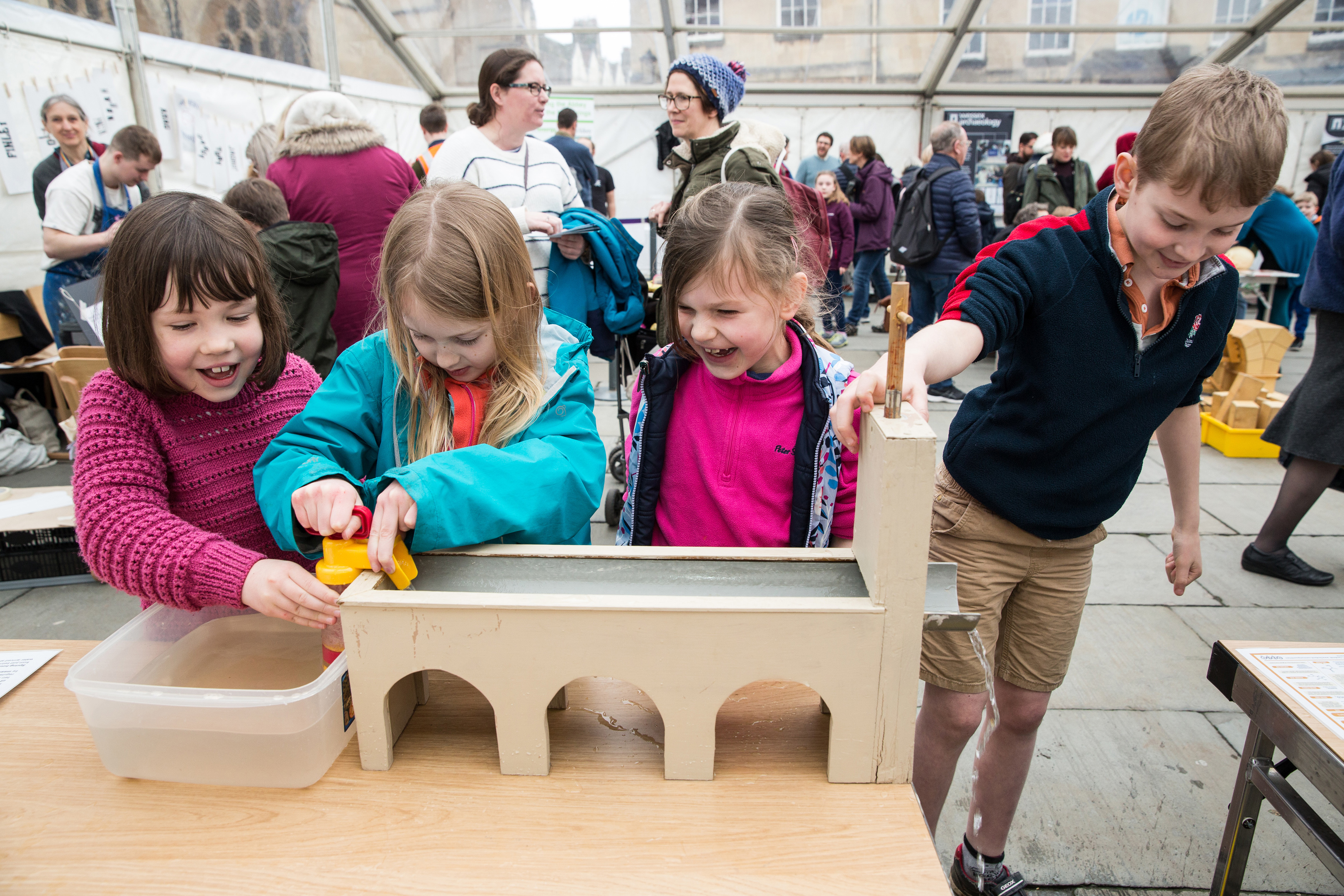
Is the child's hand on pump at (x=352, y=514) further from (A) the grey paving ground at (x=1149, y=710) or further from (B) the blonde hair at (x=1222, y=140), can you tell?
(A) the grey paving ground at (x=1149, y=710)

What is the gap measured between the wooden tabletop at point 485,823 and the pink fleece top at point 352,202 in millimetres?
2648

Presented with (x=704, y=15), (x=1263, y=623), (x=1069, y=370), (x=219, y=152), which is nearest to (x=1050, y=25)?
(x=704, y=15)

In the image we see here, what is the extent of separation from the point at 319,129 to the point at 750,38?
24.0 feet

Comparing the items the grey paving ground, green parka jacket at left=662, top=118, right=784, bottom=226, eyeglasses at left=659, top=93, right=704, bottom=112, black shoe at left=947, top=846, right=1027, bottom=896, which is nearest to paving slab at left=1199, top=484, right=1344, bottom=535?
the grey paving ground

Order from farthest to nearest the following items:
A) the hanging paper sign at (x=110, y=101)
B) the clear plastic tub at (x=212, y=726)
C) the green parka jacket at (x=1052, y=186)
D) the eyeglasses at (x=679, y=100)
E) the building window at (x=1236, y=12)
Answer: the building window at (x=1236, y=12) → the green parka jacket at (x=1052, y=186) → the hanging paper sign at (x=110, y=101) → the eyeglasses at (x=679, y=100) → the clear plastic tub at (x=212, y=726)

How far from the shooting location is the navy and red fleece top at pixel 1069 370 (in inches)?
53.6

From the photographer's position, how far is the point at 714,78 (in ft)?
11.4

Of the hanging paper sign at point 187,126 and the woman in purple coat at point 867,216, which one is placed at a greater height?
the hanging paper sign at point 187,126

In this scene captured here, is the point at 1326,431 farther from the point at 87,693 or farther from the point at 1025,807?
the point at 87,693

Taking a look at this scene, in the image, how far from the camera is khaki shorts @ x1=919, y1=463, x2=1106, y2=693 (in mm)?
1600

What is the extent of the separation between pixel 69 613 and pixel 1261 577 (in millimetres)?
4756

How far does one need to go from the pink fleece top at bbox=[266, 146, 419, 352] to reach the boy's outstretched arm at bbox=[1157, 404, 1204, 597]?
9.58 ft

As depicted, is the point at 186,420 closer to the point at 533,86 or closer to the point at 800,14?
the point at 533,86

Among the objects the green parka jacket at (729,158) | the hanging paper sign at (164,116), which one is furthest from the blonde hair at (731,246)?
the hanging paper sign at (164,116)
